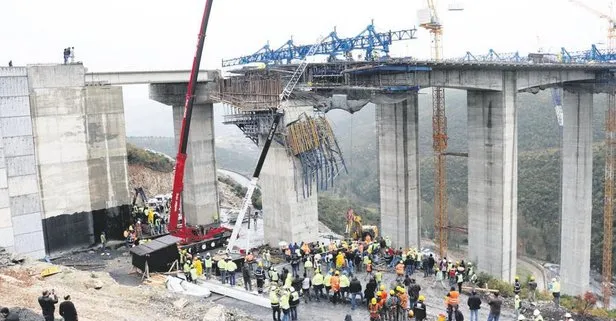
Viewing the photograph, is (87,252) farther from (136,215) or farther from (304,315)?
(304,315)

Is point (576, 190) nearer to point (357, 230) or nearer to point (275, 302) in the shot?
point (357, 230)

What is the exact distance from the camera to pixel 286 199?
34.2m

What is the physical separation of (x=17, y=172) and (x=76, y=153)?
11.0 ft

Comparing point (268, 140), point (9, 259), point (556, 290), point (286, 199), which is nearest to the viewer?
point (556, 290)

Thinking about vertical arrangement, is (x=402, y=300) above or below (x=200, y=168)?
below

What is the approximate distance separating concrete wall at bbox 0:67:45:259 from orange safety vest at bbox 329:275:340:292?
57.8ft

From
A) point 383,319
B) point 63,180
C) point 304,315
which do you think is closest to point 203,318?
point 304,315

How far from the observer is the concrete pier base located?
42.2 m

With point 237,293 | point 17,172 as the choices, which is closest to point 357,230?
point 237,293

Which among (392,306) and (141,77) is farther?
(141,77)

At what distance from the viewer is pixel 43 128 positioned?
31.6 metres

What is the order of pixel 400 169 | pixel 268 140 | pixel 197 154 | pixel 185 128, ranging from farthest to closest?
1. pixel 400 169
2. pixel 197 154
3. pixel 185 128
4. pixel 268 140

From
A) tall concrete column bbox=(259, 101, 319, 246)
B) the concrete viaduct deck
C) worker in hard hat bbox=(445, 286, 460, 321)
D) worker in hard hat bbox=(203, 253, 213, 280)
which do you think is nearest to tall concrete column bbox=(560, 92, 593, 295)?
the concrete viaduct deck

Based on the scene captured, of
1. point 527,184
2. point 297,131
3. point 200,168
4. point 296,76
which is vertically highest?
point 296,76
